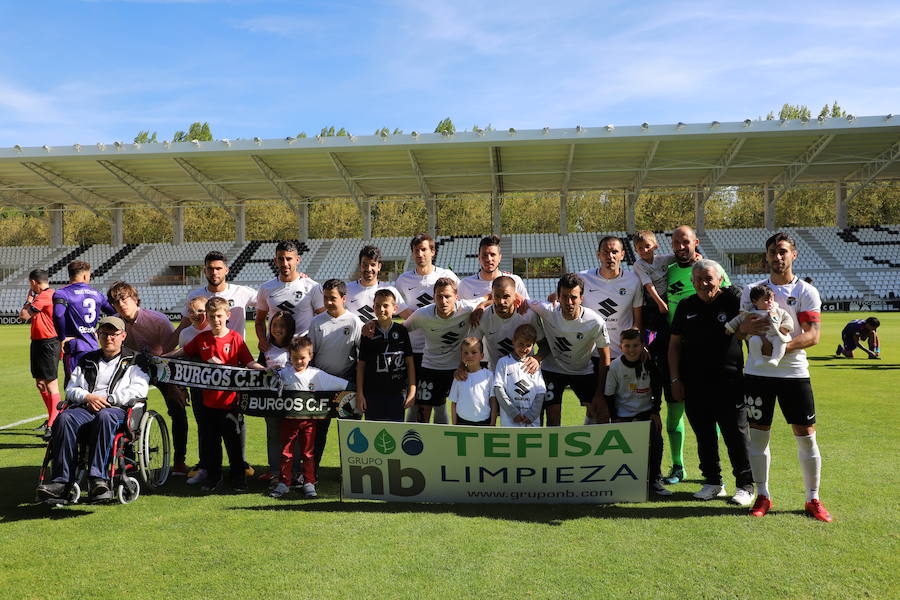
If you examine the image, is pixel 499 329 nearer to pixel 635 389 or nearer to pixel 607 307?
pixel 607 307

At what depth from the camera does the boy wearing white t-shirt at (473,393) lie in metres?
5.07

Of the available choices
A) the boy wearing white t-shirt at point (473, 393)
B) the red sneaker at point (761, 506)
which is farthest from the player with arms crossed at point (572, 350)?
the red sneaker at point (761, 506)

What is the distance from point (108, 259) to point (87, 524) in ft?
141

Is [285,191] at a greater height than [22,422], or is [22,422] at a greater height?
[285,191]

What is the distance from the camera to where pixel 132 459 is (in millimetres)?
5043

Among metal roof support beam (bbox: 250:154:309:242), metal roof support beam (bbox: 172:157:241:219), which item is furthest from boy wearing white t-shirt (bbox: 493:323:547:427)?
metal roof support beam (bbox: 172:157:241:219)

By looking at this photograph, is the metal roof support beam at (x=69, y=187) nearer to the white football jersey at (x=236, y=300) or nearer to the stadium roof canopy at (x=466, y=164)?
the stadium roof canopy at (x=466, y=164)

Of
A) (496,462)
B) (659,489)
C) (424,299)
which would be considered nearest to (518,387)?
(496,462)

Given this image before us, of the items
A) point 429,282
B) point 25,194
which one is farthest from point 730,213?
point 429,282

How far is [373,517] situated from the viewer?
4.49 metres

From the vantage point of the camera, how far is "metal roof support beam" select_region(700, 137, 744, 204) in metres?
29.7

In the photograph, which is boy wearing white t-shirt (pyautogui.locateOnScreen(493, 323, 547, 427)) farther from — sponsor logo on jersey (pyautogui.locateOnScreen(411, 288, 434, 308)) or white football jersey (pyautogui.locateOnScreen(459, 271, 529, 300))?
sponsor logo on jersey (pyautogui.locateOnScreen(411, 288, 434, 308))

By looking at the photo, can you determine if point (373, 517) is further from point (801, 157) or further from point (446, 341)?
point (801, 157)

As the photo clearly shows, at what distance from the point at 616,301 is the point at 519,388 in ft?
4.01
